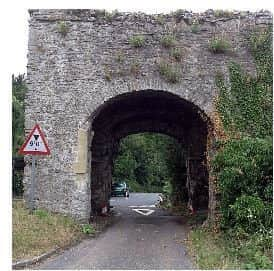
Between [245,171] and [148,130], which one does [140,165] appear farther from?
[245,171]

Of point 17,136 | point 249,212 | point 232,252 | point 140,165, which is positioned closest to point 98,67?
point 249,212

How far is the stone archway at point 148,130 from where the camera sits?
19.1m

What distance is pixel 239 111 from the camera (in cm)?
1416

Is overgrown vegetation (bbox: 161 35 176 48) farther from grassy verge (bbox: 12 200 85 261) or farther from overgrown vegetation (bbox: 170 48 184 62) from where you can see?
grassy verge (bbox: 12 200 85 261)

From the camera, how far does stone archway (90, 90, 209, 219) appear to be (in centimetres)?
1906

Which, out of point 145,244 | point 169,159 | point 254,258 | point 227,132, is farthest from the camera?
point 169,159

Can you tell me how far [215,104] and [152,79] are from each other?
6.06 feet

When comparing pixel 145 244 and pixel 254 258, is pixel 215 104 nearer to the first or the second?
pixel 145 244

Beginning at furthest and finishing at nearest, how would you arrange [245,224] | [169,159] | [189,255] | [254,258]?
[169,159]
[245,224]
[189,255]
[254,258]

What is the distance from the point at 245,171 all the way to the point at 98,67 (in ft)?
16.5

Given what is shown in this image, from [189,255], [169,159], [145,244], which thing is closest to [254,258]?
[189,255]

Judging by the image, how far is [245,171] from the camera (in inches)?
477

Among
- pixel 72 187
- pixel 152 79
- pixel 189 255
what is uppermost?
pixel 152 79

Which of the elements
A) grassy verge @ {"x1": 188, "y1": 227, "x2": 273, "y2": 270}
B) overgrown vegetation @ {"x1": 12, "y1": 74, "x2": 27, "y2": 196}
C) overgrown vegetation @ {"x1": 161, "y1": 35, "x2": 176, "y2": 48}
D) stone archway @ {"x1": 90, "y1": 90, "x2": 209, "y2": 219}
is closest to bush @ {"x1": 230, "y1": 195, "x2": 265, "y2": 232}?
grassy verge @ {"x1": 188, "y1": 227, "x2": 273, "y2": 270}
